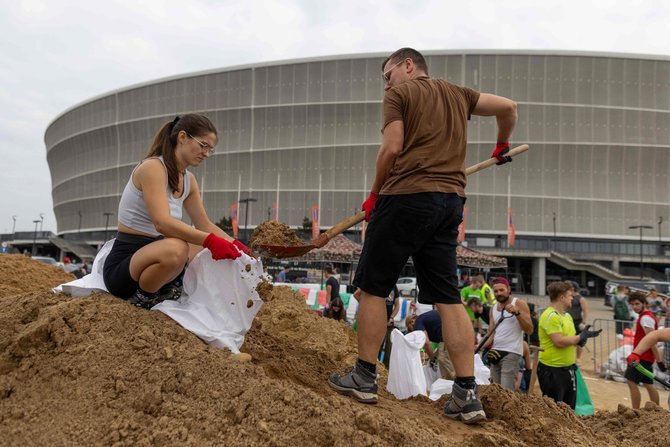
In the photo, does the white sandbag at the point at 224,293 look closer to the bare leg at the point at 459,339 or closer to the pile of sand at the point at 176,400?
the pile of sand at the point at 176,400

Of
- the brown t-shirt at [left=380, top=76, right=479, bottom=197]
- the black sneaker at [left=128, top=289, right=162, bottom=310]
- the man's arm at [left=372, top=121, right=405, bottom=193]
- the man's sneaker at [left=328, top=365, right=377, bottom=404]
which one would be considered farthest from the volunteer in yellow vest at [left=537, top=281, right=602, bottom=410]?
the black sneaker at [left=128, top=289, right=162, bottom=310]

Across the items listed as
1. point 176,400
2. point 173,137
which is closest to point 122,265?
point 173,137

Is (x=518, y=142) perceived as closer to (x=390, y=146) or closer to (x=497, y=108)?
(x=497, y=108)

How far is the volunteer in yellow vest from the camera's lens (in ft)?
16.8

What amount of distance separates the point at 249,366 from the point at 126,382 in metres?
0.54

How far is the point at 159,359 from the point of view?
7.44 feet

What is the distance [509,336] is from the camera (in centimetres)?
599

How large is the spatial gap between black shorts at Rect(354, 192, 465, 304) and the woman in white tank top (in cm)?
78

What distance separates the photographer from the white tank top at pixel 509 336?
596 cm

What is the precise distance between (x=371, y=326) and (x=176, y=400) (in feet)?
3.35

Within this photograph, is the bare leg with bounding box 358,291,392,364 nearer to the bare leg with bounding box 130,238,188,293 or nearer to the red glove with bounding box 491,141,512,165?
the bare leg with bounding box 130,238,188,293

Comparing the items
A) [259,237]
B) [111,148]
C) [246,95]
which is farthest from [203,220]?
[111,148]

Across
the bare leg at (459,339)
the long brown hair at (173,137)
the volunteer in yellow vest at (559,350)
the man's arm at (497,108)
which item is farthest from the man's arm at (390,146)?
the volunteer in yellow vest at (559,350)

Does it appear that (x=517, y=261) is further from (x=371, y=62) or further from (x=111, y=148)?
(x=111, y=148)
